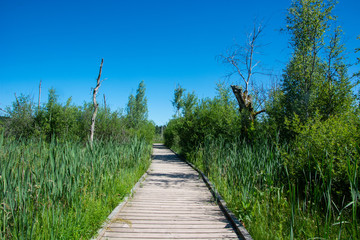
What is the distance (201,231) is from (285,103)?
5927 mm

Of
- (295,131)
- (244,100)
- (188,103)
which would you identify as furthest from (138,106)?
(295,131)

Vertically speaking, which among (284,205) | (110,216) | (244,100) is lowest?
(110,216)

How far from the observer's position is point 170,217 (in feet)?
11.8

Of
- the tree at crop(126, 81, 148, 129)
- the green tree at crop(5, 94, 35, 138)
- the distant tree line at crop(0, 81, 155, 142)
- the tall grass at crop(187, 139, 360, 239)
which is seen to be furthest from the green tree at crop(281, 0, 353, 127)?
the tree at crop(126, 81, 148, 129)

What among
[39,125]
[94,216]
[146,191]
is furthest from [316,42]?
[39,125]

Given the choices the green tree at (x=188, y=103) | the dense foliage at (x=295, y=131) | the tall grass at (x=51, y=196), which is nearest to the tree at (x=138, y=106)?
the green tree at (x=188, y=103)

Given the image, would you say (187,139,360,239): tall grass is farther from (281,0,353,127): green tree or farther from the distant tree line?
the distant tree line

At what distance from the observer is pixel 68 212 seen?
2.70 metres

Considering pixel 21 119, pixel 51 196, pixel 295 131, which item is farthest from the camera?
pixel 21 119

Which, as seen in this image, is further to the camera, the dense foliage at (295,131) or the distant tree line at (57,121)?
the distant tree line at (57,121)

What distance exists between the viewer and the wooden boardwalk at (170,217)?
2.95m

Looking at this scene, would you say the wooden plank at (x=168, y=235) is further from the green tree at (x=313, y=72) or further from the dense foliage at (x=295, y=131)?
the green tree at (x=313, y=72)

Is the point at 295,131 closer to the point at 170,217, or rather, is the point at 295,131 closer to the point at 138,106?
the point at 170,217

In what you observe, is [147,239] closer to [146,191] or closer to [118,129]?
[146,191]
